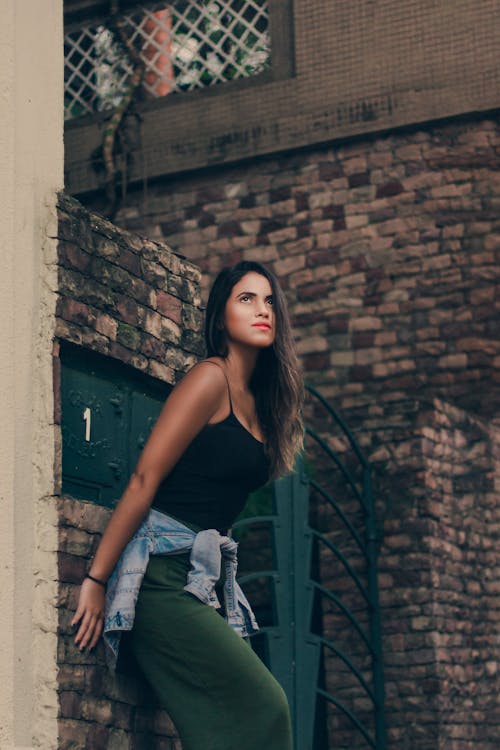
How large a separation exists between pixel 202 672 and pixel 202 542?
366 millimetres

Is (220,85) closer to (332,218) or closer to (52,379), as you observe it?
(332,218)

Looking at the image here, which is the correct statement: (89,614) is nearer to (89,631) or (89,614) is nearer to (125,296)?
(89,631)

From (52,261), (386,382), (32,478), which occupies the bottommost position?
(32,478)

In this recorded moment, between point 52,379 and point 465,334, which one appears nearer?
point 52,379

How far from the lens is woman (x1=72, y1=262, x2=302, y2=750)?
402 cm

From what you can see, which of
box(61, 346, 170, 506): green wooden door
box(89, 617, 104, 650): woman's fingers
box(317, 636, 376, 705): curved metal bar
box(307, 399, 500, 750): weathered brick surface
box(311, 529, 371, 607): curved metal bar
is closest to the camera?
box(89, 617, 104, 650): woman's fingers

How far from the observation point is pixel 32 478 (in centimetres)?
423

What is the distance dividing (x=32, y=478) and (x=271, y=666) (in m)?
3.39

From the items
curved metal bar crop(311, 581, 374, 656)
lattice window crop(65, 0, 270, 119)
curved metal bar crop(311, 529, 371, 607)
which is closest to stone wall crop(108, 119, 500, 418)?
lattice window crop(65, 0, 270, 119)

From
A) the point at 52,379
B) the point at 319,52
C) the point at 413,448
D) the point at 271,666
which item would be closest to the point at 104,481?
the point at 52,379

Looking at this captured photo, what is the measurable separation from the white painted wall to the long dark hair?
50cm

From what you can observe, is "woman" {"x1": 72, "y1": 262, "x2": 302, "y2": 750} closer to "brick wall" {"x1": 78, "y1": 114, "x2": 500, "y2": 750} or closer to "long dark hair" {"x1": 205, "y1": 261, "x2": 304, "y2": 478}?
"long dark hair" {"x1": 205, "y1": 261, "x2": 304, "y2": 478}

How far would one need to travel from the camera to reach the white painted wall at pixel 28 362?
4066 mm

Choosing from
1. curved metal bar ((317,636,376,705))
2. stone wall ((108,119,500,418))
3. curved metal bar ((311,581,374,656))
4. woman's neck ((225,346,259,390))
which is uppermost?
stone wall ((108,119,500,418))
